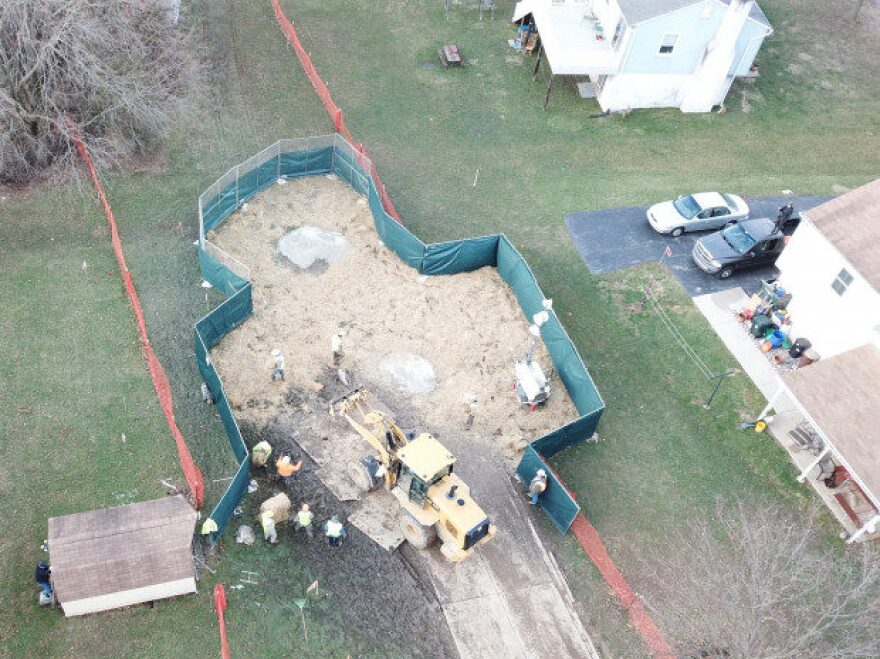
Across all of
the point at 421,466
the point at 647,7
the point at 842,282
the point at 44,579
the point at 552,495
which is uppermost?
the point at 647,7

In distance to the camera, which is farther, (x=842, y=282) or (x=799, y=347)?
(x=799, y=347)

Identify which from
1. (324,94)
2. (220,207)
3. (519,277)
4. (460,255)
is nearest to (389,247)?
(460,255)

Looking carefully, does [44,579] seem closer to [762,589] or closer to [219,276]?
[219,276]

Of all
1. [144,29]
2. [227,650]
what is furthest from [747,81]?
[227,650]

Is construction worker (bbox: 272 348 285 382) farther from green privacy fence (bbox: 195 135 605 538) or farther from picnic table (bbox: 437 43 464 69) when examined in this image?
picnic table (bbox: 437 43 464 69)

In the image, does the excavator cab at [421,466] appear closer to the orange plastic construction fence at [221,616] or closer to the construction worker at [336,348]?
the orange plastic construction fence at [221,616]

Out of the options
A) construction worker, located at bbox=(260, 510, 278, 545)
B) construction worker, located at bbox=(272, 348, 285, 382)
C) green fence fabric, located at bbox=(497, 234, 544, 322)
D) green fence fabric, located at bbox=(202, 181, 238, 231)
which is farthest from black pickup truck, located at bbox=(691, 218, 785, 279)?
construction worker, located at bbox=(260, 510, 278, 545)
